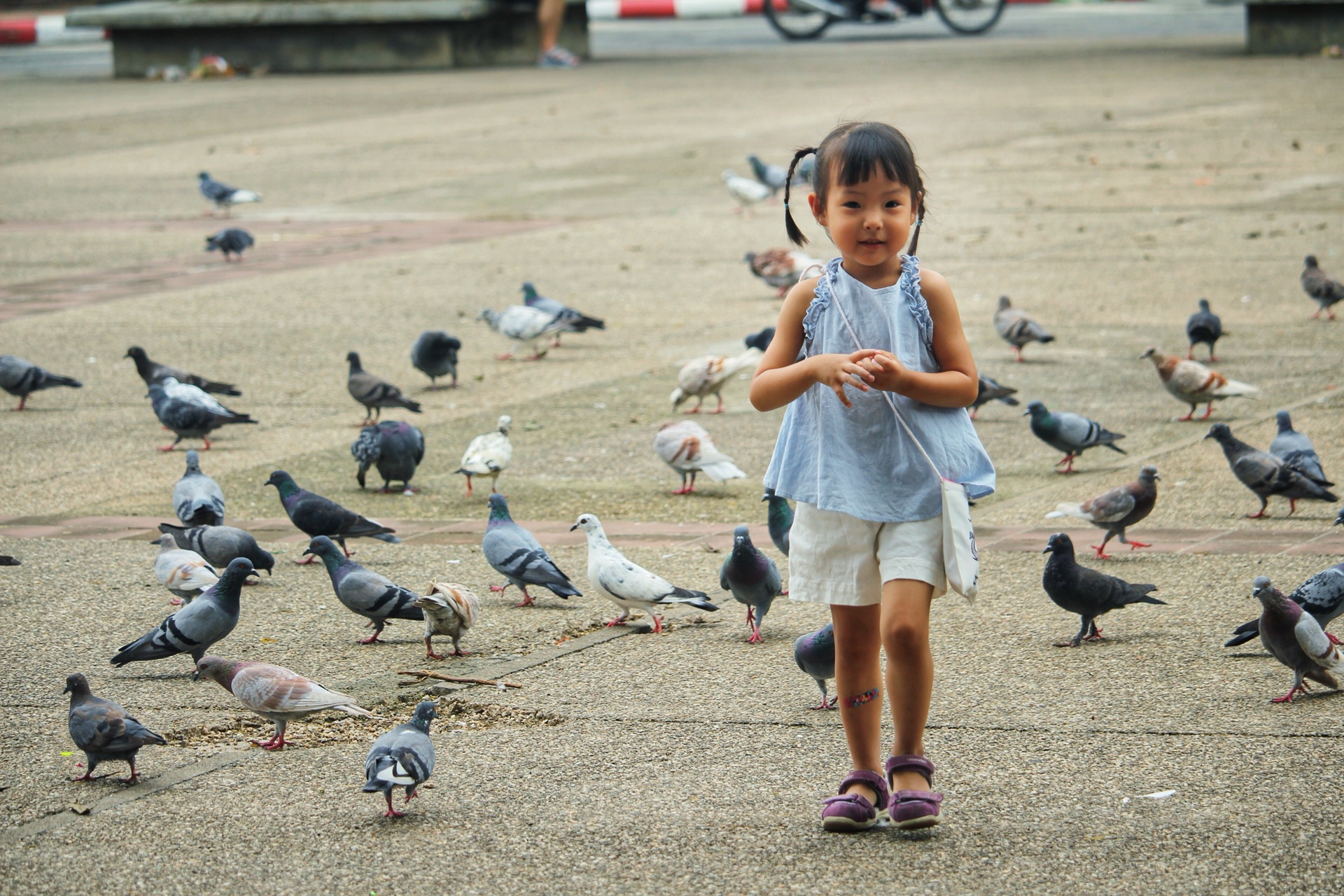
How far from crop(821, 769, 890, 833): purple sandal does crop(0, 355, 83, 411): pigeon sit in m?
7.06

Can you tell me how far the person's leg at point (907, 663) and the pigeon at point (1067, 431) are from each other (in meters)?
4.01

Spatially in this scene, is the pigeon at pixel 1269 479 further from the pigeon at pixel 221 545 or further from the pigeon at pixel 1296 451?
the pigeon at pixel 221 545

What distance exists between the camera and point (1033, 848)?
379cm

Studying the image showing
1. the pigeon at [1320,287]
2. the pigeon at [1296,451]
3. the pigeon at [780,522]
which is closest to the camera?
the pigeon at [780,522]

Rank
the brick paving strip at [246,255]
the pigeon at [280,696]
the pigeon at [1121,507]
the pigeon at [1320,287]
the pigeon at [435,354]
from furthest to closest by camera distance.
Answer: the brick paving strip at [246,255]
the pigeon at [1320,287]
the pigeon at [435,354]
the pigeon at [1121,507]
the pigeon at [280,696]

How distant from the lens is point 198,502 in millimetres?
6762

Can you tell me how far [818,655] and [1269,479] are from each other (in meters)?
2.96

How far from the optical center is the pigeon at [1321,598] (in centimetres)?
503

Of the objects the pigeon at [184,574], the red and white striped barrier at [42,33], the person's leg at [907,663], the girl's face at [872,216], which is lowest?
the red and white striped barrier at [42,33]

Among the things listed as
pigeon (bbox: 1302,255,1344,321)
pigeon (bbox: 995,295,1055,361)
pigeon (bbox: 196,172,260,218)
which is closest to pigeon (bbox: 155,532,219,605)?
pigeon (bbox: 995,295,1055,361)

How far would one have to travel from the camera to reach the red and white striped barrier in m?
38.5

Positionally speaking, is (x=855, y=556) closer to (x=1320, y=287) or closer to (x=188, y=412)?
(x=188, y=412)

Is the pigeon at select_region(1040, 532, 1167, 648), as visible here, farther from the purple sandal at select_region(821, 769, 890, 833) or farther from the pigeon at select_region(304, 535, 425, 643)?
the pigeon at select_region(304, 535, 425, 643)

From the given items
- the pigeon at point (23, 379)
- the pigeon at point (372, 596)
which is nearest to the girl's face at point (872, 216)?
the pigeon at point (372, 596)
